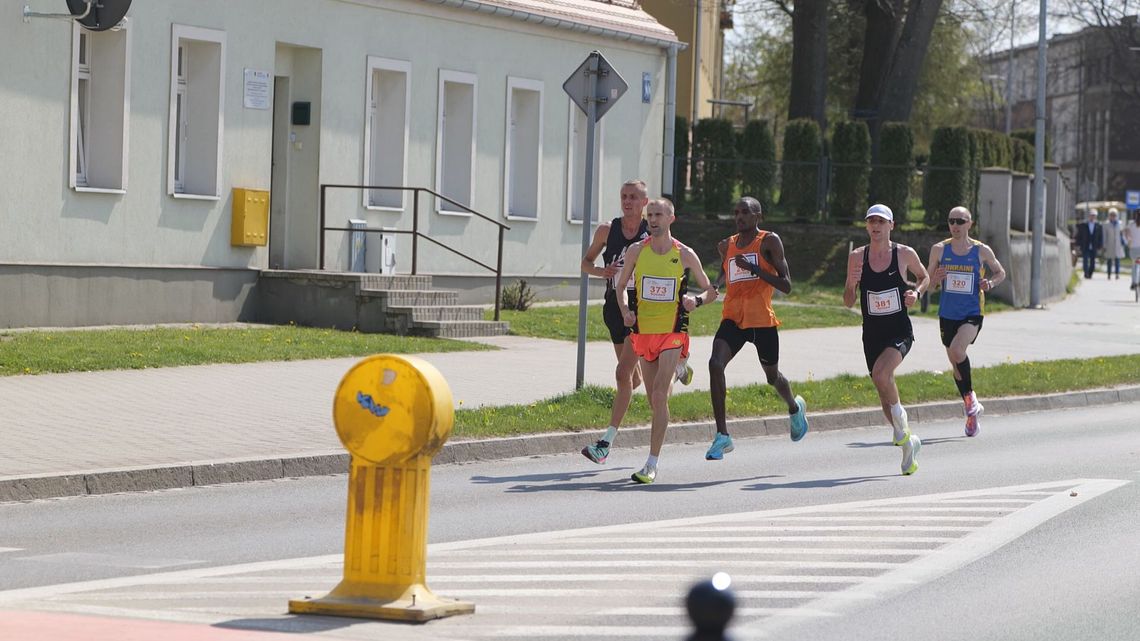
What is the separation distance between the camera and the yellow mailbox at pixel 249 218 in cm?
2264

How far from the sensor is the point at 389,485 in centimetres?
677

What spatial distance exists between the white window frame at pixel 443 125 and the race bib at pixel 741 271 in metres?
13.5

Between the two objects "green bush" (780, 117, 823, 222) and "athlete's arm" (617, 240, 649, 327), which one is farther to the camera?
"green bush" (780, 117, 823, 222)

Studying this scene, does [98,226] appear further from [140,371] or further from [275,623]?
[275,623]

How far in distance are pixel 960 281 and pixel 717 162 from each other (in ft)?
69.6

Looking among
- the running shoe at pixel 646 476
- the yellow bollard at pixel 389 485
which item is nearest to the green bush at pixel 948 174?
the running shoe at pixel 646 476

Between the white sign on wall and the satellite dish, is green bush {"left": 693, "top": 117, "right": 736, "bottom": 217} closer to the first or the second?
the white sign on wall

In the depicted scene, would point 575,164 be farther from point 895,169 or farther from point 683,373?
point 683,373

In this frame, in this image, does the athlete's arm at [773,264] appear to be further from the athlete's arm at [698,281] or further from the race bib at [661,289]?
the race bib at [661,289]

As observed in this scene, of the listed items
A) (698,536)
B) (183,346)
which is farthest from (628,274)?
(183,346)

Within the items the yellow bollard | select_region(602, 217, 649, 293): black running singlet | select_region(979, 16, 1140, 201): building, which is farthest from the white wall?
select_region(979, 16, 1140, 201): building

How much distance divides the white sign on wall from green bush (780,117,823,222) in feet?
50.0

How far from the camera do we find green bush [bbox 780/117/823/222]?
35781 millimetres

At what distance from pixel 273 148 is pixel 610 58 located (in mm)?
7404
